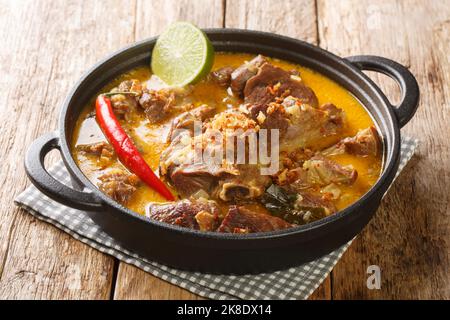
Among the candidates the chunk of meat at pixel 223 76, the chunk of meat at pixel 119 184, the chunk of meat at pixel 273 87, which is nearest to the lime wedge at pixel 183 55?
the chunk of meat at pixel 223 76

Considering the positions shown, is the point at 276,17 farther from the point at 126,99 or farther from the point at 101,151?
the point at 101,151

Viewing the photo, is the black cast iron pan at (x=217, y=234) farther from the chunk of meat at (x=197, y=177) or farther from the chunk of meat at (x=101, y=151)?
the chunk of meat at (x=197, y=177)

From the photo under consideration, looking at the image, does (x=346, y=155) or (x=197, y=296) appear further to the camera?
(x=346, y=155)

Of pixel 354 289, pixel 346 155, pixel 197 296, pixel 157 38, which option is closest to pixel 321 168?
pixel 346 155

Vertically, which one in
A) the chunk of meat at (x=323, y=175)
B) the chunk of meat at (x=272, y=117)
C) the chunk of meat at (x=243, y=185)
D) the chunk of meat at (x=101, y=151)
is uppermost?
the chunk of meat at (x=272, y=117)

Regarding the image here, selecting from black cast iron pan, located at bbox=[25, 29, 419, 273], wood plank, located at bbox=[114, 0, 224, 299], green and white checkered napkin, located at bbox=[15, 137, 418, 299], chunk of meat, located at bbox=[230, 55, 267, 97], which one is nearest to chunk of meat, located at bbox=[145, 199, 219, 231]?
black cast iron pan, located at bbox=[25, 29, 419, 273]

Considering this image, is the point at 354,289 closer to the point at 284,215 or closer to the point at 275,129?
the point at 284,215

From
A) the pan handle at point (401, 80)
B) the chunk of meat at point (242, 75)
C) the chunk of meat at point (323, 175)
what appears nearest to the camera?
the chunk of meat at point (323, 175)
